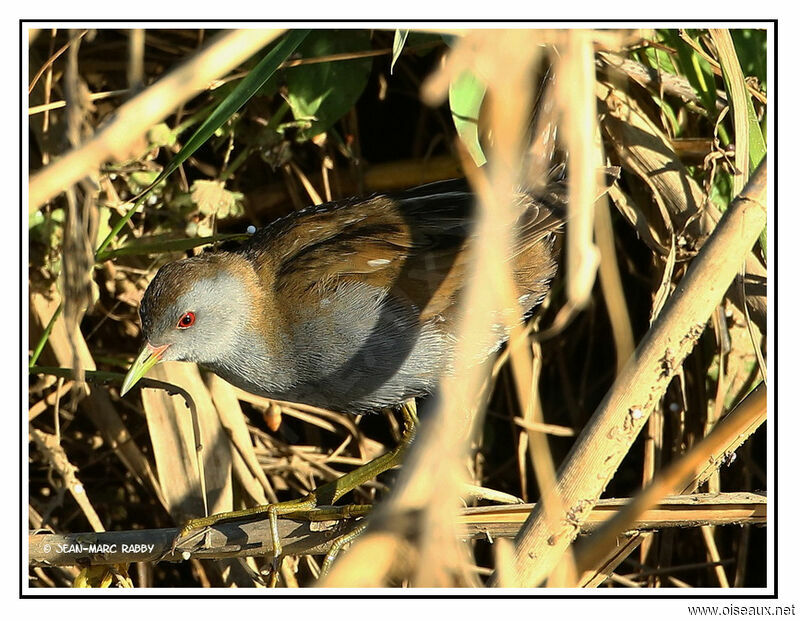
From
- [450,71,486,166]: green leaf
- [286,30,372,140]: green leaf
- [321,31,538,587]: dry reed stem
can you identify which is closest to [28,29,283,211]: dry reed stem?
[321,31,538,587]: dry reed stem

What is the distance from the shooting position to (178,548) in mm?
2121

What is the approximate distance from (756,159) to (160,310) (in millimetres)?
1562

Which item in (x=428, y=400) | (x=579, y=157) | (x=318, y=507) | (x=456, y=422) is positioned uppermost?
(x=579, y=157)

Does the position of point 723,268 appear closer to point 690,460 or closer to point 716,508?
point 690,460

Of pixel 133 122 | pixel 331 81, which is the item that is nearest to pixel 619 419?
pixel 133 122

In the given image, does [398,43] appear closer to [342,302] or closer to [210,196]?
[342,302]

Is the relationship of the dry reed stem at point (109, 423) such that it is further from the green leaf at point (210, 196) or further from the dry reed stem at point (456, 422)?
the dry reed stem at point (456, 422)

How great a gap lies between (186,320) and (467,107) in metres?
0.95

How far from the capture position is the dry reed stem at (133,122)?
873mm

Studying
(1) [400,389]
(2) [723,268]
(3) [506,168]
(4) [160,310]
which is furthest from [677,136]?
(3) [506,168]

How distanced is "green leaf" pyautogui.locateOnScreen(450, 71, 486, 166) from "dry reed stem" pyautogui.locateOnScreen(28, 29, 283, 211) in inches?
44.1

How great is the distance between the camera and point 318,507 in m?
2.46
